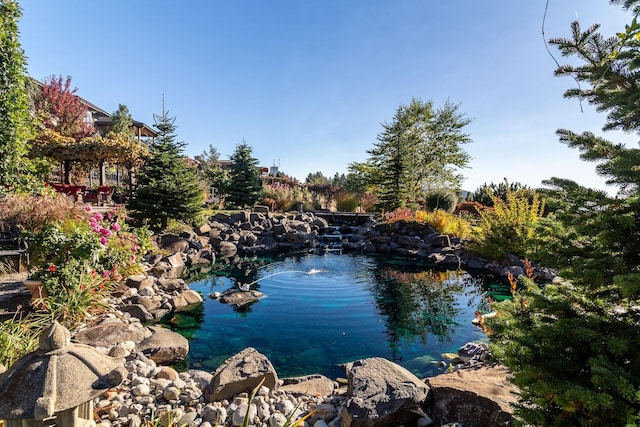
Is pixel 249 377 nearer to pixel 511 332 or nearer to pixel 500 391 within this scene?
pixel 500 391

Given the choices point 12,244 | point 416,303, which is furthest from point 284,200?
point 12,244

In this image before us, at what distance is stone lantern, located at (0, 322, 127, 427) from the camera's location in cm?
133

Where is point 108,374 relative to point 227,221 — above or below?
below

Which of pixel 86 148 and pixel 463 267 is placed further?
pixel 86 148

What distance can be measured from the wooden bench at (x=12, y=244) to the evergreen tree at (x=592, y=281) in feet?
23.8

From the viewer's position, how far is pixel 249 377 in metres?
2.92

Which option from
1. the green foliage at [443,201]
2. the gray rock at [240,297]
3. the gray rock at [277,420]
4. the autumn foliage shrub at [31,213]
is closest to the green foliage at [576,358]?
the gray rock at [277,420]

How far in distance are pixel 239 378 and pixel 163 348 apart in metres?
1.41

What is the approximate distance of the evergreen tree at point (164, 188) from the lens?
10156 mm

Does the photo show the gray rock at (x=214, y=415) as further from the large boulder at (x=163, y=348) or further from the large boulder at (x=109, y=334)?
the large boulder at (x=109, y=334)

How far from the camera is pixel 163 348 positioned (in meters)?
3.76

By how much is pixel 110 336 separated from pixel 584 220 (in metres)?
4.68

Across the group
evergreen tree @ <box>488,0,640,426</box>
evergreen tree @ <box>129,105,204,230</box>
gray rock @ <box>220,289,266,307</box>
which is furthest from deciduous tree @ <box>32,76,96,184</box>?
evergreen tree @ <box>488,0,640,426</box>

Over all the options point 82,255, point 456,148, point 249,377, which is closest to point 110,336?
point 82,255
